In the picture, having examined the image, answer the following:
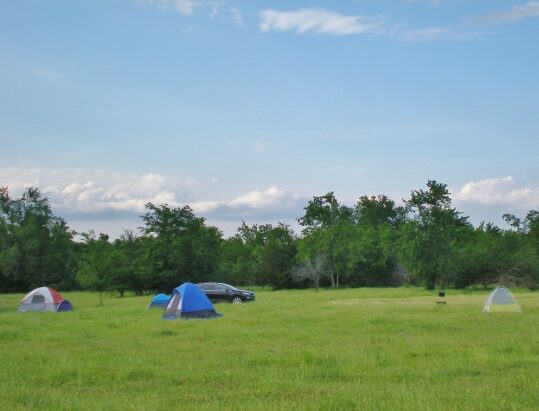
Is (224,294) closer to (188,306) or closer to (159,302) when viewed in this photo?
(159,302)

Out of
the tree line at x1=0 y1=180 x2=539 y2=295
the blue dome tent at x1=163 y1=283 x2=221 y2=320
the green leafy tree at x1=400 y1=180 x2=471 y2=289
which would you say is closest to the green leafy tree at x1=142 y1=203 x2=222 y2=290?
the tree line at x1=0 y1=180 x2=539 y2=295

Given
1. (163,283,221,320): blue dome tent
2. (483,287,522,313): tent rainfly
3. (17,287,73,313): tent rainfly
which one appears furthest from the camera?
(17,287,73,313): tent rainfly

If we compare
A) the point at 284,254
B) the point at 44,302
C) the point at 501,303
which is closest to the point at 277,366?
the point at 501,303

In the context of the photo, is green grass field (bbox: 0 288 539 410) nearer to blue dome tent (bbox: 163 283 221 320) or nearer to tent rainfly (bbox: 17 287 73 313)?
blue dome tent (bbox: 163 283 221 320)

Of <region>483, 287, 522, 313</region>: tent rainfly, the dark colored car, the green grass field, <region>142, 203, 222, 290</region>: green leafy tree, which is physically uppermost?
<region>142, 203, 222, 290</region>: green leafy tree

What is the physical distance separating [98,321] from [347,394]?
16282 mm

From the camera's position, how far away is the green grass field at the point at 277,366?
959 centimetres

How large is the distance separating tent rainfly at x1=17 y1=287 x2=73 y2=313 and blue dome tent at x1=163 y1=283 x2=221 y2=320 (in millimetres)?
9085

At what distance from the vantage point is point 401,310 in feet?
92.7

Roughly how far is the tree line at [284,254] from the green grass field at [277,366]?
29.2 m

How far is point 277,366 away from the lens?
13.0 meters

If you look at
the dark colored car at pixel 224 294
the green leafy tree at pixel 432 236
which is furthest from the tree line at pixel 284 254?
the dark colored car at pixel 224 294

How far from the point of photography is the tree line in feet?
185

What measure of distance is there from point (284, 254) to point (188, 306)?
51963mm
